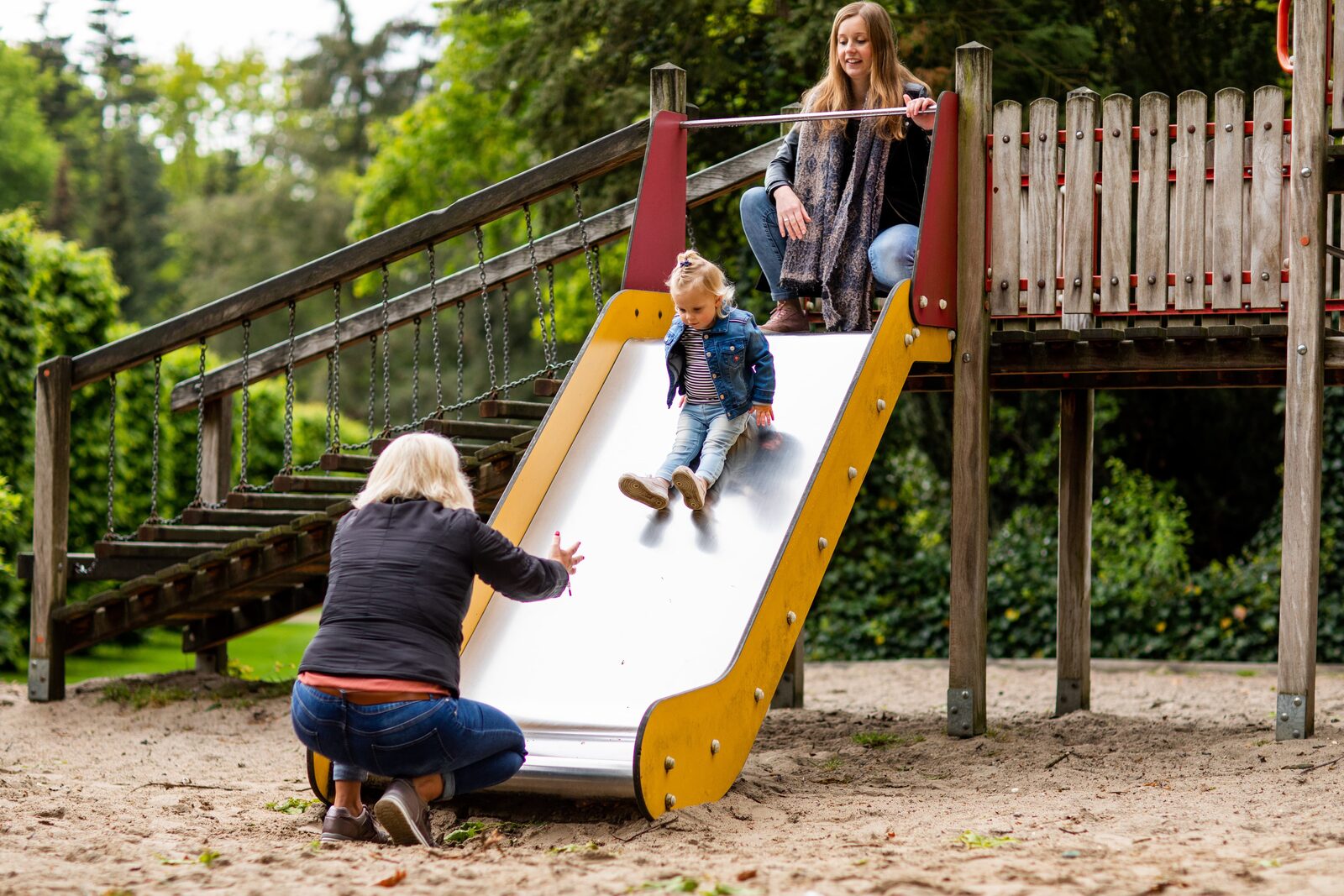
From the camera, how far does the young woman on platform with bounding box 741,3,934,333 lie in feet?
21.9

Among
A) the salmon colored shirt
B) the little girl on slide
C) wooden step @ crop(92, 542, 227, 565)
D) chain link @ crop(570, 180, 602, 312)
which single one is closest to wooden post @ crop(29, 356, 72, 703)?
wooden step @ crop(92, 542, 227, 565)

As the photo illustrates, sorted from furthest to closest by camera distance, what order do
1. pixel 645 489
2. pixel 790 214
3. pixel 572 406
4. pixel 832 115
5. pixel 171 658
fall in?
pixel 171 658 → pixel 790 214 → pixel 832 115 → pixel 572 406 → pixel 645 489

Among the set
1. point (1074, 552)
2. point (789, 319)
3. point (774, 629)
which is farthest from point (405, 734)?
point (1074, 552)

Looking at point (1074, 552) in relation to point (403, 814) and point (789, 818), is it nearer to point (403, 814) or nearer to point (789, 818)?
point (789, 818)

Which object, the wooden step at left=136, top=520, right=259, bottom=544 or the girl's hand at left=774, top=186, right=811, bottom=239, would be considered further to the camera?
the wooden step at left=136, top=520, right=259, bottom=544

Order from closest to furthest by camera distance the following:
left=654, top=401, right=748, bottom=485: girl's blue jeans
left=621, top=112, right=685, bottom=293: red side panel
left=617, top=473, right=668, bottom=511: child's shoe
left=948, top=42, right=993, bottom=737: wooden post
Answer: left=617, top=473, right=668, bottom=511: child's shoe → left=654, top=401, right=748, bottom=485: girl's blue jeans → left=948, top=42, right=993, bottom=737: wooden post → left=621, top=112, right=685, bottom=293: red side panel

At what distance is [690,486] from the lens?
5523 millimetres

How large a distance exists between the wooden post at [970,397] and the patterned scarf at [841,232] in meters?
0.41

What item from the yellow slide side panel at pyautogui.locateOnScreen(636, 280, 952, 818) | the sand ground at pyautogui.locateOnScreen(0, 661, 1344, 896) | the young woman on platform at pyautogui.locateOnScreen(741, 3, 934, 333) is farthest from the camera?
the young woman on platform at pyautogui.locateOnScreen(741, 3, 934, 333)

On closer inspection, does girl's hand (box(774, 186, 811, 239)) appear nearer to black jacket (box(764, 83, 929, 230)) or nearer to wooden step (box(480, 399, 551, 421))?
black jacket (box(764, 83, 929, 230))

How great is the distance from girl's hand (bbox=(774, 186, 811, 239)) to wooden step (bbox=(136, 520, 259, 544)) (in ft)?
9.90

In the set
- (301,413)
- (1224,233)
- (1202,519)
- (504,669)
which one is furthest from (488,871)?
(301,413)

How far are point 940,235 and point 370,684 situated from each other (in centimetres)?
354

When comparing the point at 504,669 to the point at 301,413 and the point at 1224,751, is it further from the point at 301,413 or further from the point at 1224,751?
the point at 301,413
